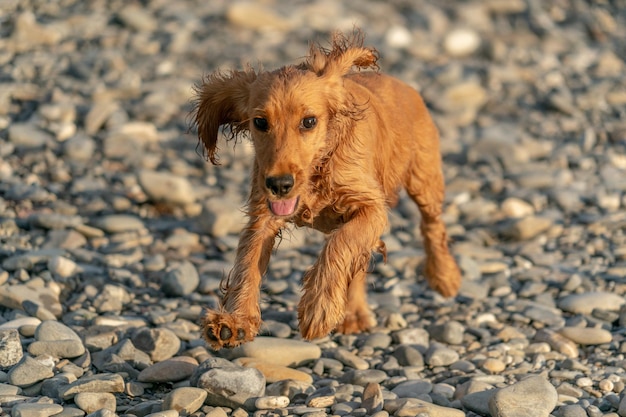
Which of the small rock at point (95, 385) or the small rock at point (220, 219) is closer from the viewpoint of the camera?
the small rock at point (95, 385)

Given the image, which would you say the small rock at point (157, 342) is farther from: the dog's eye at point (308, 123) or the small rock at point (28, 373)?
the dog's eye at point (308, 123)

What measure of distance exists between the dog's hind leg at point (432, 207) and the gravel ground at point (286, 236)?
0.15m

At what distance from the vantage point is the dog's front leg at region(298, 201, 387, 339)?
456cm

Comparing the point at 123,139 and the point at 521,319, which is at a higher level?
the point at 123,139

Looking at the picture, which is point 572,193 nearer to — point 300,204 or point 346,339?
point 346,339

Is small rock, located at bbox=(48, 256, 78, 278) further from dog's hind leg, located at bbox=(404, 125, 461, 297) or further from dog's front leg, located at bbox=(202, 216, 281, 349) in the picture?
dog's hind leg, located at bbox=(404, 125, 461, 297)

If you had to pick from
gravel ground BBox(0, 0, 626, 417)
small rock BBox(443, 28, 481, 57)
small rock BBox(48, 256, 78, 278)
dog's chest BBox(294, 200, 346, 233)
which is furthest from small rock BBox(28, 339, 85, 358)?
small rock BBox(443, 28, 481, 57)

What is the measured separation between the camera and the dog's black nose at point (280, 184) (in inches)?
174

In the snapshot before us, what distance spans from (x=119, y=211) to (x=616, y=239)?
4186 millimetres

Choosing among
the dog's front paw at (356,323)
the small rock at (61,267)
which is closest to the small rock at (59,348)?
the small rock at (61,267)

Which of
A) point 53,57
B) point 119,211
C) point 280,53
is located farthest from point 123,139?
point 280,53

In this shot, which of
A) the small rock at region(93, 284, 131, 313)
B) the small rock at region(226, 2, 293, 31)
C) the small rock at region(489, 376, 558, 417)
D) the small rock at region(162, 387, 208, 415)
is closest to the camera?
the small rock at region(162, 387, 208, 415)

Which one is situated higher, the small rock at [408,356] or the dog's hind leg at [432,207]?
the dog's hind leg at [432,207]

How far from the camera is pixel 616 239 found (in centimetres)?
764
